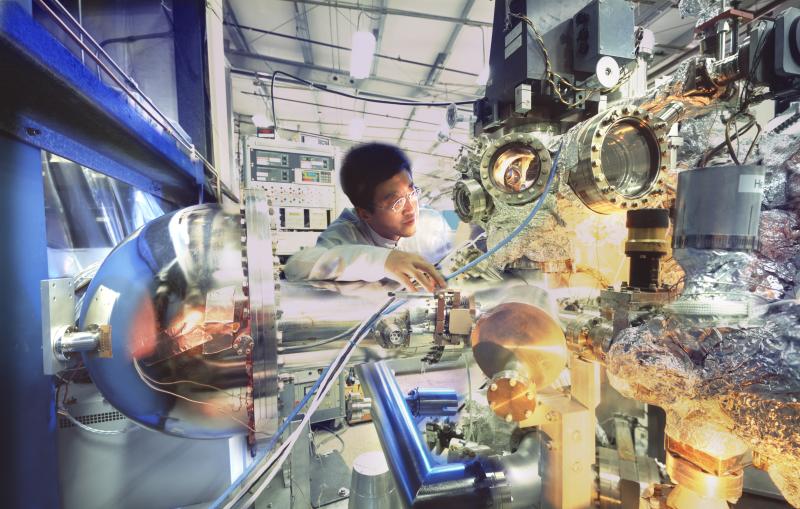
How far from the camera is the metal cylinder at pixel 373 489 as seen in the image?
1036 millimetres

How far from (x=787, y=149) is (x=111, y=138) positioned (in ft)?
6.14

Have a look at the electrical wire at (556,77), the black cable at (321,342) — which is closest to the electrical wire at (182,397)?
the black cable at (321,342)

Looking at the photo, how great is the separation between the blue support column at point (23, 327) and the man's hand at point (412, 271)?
2.48 feet

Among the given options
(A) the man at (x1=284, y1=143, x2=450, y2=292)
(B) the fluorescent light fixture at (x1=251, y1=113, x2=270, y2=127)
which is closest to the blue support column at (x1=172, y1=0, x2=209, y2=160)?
(A) the man at (x1=284, y1=143, x2=450, y2=292)

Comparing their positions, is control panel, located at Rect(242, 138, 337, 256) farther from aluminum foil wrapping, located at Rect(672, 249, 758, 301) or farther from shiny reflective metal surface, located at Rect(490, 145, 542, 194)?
aluminum foil wrapping, located at Rect(672, 249, 758, 301)

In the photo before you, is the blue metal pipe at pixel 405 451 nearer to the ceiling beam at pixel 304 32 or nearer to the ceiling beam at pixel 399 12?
the ceiling beam at pixel 304 32

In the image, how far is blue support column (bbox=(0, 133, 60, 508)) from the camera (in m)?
0.63

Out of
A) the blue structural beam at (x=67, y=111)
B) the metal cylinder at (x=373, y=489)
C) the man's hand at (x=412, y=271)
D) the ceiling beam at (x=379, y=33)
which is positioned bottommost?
the metal cylinder at (x=373, y=489)

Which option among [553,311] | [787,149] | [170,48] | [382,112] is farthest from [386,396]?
[382,112]

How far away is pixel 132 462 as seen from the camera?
102 cm

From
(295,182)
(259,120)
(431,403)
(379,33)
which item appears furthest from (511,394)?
(259,120)

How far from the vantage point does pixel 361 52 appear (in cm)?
246

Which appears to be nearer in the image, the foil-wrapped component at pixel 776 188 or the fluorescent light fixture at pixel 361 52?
the foil-wrapped component at pixel 776 188

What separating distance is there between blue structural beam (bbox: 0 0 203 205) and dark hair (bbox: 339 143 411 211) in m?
0.73
